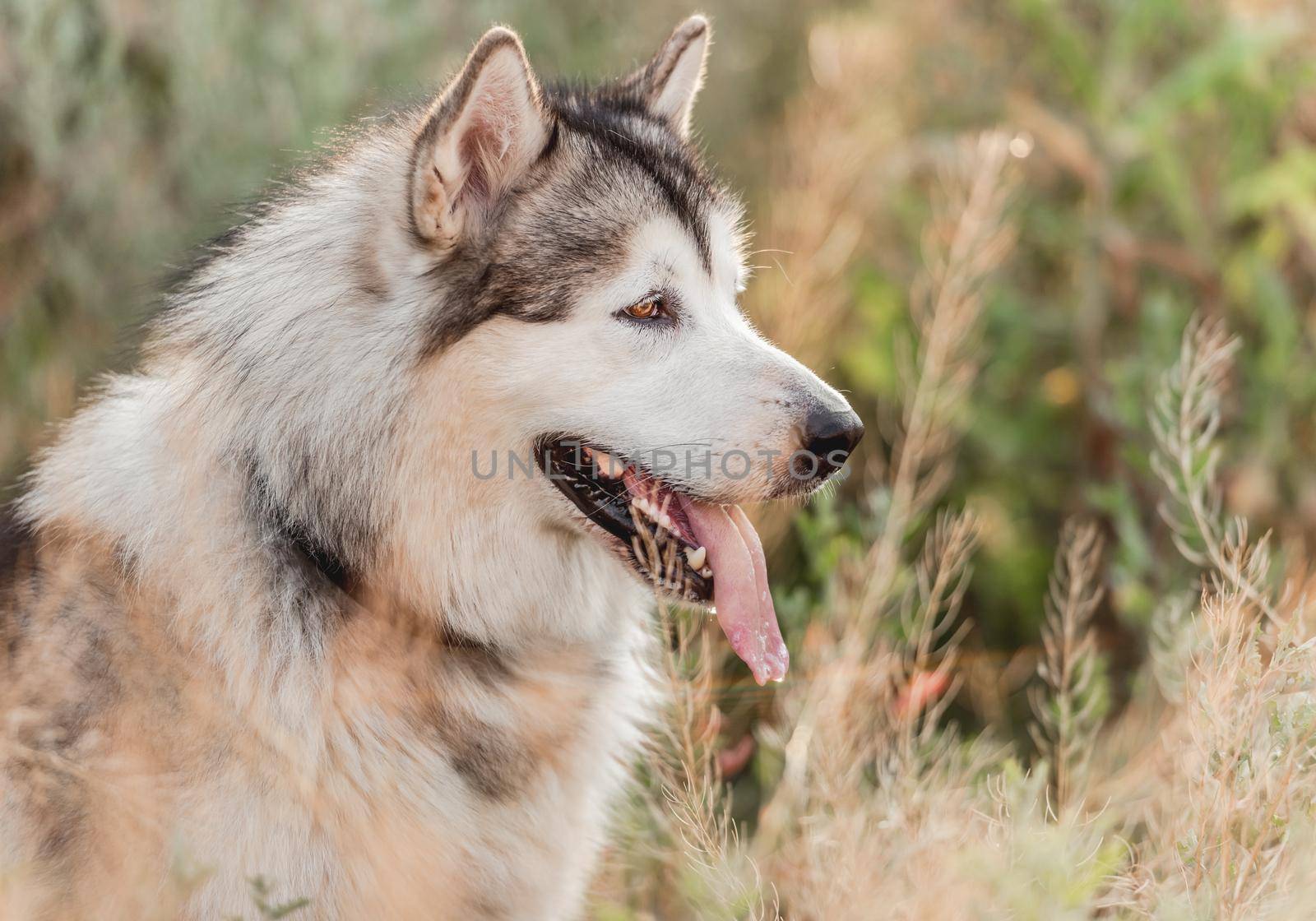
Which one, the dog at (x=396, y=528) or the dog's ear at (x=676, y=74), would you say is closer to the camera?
the dog at (x=396, y=528)

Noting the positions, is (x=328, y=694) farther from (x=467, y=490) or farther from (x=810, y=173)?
(x=810, y=173)

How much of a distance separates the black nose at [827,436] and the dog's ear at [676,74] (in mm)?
1014

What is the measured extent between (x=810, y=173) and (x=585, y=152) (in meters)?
1.97

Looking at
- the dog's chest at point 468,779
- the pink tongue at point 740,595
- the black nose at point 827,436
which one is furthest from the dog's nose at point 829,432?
the dog's chest at point 468,779

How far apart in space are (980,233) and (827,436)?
74.5 inches

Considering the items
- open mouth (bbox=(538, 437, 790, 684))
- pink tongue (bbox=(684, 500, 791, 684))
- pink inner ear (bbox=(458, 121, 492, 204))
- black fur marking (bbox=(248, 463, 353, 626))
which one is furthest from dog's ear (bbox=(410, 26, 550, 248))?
pink tongue (bbox=(684, 500, 791, 684))

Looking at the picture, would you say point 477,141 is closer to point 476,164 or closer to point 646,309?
point 476,164

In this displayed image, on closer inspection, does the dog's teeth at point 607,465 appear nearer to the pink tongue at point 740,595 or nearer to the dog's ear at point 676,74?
the pink tongue at point 740,595

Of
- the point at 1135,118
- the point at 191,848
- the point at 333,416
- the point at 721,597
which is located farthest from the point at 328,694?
the point at 1135,118

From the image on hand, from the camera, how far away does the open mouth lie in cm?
250

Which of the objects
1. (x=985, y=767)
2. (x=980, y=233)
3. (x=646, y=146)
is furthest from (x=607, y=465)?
(x=980, y=233)

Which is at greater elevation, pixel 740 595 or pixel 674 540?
pixel 674 540

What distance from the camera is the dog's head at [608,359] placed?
240 centimetres

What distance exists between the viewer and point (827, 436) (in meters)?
2.47
